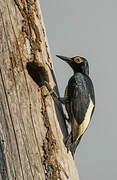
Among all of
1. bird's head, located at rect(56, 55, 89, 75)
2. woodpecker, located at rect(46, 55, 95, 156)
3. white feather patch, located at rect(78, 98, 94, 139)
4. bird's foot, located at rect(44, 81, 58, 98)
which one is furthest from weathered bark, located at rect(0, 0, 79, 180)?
bird's head, located at rect(56, 55, 89, 75)

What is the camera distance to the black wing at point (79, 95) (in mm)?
5309

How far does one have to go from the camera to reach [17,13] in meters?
4.57

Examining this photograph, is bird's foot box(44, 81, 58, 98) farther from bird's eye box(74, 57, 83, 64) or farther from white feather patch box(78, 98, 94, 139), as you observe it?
bird's eye box(74, 57, 83, 64)

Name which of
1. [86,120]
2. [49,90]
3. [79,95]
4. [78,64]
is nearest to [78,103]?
[79,95]

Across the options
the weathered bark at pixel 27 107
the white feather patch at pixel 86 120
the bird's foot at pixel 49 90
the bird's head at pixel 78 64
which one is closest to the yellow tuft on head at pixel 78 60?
the bird's head at pixel 78 64

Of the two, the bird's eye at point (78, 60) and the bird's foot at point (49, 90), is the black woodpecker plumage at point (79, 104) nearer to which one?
the bird's foot at point (49, 90)

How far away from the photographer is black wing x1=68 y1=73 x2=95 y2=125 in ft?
17.4

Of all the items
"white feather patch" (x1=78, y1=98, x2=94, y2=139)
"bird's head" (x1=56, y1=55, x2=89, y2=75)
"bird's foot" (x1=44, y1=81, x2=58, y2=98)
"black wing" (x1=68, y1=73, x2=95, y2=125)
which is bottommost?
"white feather patch" (x1=78, y1=98, x2=94, y2=139)

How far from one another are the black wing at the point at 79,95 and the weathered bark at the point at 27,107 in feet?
1.74

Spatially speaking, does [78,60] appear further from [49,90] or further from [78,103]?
[49,90]

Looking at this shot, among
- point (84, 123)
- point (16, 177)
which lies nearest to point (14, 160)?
point (16, 177)

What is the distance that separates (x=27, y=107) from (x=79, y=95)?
1392mm

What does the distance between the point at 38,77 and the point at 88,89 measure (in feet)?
3.85

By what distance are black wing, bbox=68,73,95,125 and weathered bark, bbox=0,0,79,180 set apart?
0.53m
